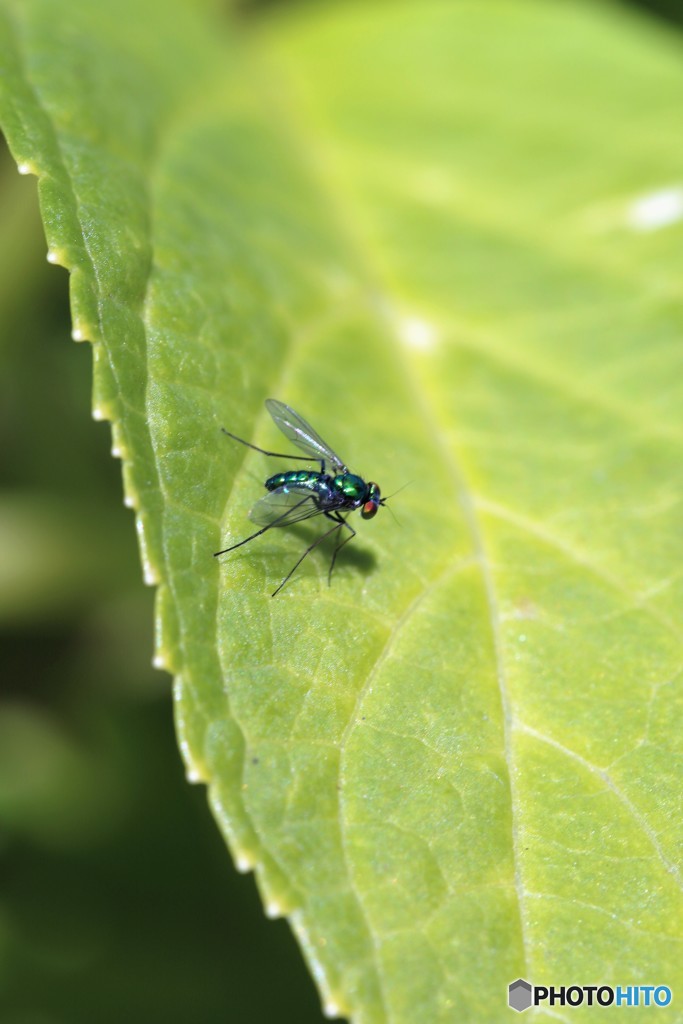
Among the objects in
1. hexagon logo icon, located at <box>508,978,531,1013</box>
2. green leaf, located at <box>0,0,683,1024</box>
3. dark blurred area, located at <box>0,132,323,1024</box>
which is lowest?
dark blurred area, located at <box>0,132,323,1024</box>

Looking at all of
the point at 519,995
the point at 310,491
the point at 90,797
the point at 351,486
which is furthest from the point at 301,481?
the point at 90,797

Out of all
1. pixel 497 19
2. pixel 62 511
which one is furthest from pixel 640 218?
pixel 62 511

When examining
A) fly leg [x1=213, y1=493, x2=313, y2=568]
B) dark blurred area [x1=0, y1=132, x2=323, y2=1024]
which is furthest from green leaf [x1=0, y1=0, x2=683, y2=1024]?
dark blurred area [x1=0, y1=132, x2=323, y2=1024]

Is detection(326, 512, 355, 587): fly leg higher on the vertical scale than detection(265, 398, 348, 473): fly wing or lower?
lower

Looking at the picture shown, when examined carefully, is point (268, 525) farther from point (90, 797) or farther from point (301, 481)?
point (90, 797)

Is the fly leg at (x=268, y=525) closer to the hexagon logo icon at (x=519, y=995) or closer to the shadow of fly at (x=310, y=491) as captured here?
the shadow of fly at (x=310, y=491)

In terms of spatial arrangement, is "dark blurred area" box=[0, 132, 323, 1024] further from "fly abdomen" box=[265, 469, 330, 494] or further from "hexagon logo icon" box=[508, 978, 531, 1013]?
"hexagon logo icon" box=[508, 978, 531, 1013]

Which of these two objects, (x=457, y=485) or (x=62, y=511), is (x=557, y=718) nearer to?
(x=457, y=485)
